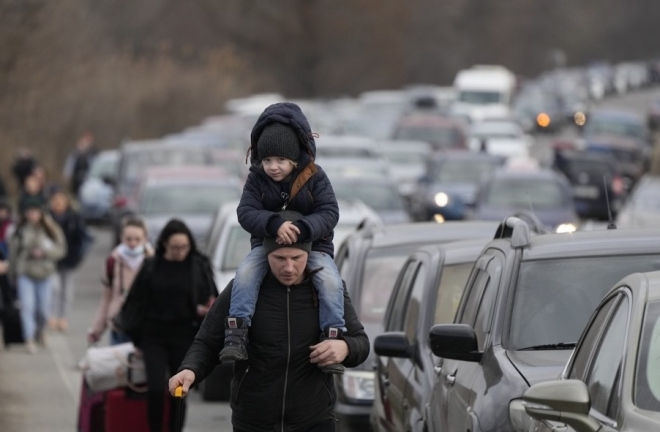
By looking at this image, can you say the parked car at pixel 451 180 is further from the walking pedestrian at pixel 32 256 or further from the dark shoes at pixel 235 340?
the dark shoes at pixel 235 340

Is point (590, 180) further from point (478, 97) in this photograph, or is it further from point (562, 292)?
point (562, 292)

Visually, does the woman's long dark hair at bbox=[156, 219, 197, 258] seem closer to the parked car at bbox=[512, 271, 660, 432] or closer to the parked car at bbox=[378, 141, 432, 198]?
the parked car at bbox=[512, 271, 660, 432]

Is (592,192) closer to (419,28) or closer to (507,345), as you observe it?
(507,345)

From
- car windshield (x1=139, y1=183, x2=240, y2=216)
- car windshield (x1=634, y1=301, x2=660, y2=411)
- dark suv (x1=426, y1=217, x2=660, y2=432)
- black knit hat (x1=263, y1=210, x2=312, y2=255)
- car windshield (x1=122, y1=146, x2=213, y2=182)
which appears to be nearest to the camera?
car windshield (x1=634, y1=301, x2=660, y2=411)

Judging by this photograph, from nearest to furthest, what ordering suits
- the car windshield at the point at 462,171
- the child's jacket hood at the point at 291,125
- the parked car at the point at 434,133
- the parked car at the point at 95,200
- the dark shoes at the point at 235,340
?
the dark shoes at the point at 235,340, the child's jacket hood at the point at 291,125, the car windshield at the point at 462,171, the parked car at the point at 95,200, the parked car at the point at 434,133

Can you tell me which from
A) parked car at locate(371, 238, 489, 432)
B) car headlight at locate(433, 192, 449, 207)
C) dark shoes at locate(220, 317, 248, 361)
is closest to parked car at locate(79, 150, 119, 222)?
car headlight at locate(433, 192, 449, 207)

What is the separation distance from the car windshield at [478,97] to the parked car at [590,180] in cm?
2651

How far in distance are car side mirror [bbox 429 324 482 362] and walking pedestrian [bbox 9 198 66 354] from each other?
39.6 ft

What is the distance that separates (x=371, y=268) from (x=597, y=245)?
4.59 m

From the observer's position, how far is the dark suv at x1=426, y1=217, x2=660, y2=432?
24.9 ft

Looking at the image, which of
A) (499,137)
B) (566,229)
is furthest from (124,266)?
(499,137)

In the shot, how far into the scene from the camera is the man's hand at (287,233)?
671 centimetres

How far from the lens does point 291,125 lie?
22.8ft

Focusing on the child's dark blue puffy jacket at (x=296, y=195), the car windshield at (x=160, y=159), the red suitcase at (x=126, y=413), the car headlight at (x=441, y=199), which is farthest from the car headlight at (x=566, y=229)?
the car windshield at (x=160, y=159)
